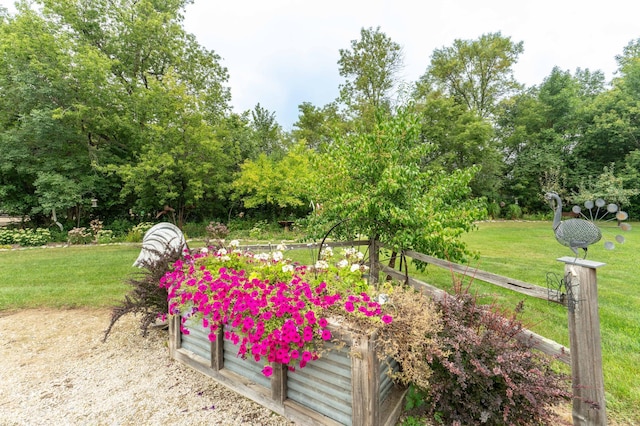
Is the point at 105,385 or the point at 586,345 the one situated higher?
the point at 586,345

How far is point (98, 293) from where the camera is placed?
470cm

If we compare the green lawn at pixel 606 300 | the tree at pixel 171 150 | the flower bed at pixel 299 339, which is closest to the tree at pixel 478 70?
the green lawn at pixel 606 300

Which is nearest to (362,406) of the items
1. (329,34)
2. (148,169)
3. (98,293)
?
(98,293)

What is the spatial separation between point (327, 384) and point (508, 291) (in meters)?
4.30

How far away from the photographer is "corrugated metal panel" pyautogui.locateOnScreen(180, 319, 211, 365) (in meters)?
2.51

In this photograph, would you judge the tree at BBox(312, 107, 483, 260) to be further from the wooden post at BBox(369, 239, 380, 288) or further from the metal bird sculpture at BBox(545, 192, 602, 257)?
the metal bird sculpture at BBox(545, 192, 602, 257)

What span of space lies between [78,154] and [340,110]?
13.6 meters

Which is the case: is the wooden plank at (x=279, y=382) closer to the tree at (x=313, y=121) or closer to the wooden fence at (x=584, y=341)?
the wooden fence at (x=584, y=341)

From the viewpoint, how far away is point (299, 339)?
1.68 metres

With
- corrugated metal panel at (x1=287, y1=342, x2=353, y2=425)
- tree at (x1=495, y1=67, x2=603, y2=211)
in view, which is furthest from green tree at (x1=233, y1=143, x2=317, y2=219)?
tree at (x1=495, y1=67, x2=603, y2=211)

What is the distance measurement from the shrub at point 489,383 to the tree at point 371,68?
613 inches

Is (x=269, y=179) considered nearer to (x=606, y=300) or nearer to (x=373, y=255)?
(x=373, y=255)

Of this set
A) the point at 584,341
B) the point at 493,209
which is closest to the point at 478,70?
the point at 493,209

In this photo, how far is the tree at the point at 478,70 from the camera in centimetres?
1952
